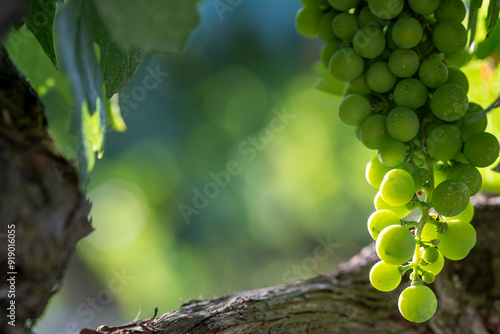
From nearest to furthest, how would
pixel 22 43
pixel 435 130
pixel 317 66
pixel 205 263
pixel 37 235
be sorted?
1. pixel 37 235
2. pixel 435 130
3. pixel 22 43
4. pixel 317 66
5. pixel 205 263

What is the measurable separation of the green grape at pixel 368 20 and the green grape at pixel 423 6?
0.03 m

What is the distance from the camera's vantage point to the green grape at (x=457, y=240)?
16.4 inches

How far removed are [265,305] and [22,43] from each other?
0.41 m

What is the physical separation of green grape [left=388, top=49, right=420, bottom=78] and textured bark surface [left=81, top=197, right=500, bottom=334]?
0.27 m

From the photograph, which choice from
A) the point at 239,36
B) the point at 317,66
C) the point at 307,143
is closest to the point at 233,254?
the point at 307,143

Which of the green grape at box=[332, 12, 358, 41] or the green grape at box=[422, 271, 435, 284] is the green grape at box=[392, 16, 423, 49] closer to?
the green grape at box=[332, 12, 358, 41]

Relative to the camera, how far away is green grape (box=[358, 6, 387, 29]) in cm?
46

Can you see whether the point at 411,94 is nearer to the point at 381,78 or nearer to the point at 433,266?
the point at 381,78

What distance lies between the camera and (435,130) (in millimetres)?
439

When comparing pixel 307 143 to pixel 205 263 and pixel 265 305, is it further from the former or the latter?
pixel 265 305

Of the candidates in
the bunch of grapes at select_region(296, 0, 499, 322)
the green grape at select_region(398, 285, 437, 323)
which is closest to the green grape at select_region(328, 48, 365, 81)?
the bunch of grapes at select_region(296, 0, 499, 322)

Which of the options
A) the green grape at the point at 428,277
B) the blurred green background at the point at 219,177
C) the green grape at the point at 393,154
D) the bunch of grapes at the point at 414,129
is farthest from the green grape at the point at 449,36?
the blurred green background at the point at 219,177

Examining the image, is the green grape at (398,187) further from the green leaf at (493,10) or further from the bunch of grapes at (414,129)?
the green leaf at (493,10)

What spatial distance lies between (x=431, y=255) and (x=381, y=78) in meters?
0.17
